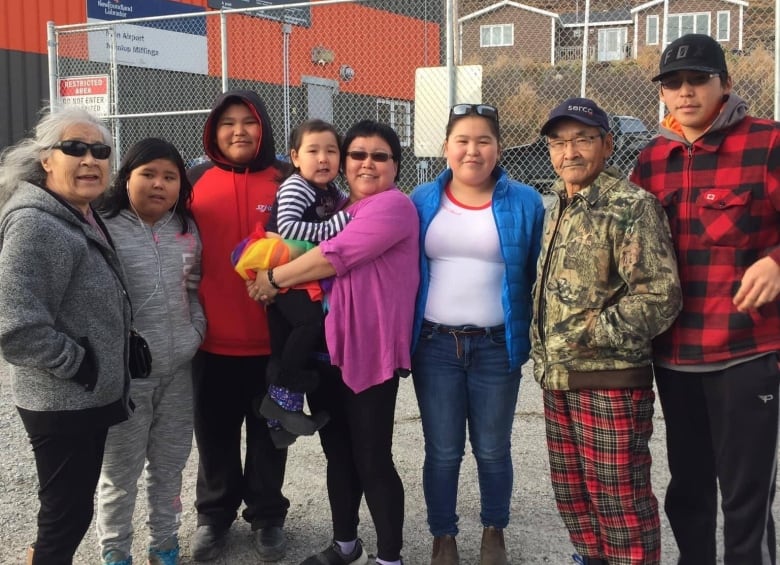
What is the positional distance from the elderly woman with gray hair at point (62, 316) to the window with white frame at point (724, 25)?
33944 mm

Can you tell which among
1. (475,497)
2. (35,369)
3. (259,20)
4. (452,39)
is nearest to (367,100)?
(259,20)

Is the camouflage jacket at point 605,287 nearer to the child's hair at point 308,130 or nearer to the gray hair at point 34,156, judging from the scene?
the child's hair at point 308,130

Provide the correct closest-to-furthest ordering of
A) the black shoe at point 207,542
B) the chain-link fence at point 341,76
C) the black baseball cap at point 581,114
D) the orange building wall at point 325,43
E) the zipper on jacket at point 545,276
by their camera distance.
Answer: the black baseball cap at point 581,114 → the zipper on jacket at point 545,276 → the black shoe at point 207,542 → the chain-link fence at point 341,76 → the orange building wall at point 325,43

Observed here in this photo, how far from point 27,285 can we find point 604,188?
Answer: 192 centimetres

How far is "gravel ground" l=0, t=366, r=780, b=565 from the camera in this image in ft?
11.1

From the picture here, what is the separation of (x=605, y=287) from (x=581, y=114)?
612 mm

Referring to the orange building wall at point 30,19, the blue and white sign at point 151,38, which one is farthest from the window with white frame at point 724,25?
the orange building wall at point 30,19

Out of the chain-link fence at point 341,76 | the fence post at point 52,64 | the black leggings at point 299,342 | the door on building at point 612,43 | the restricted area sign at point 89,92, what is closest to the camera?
the black leggings at point 299,342

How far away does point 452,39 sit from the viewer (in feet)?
24.1

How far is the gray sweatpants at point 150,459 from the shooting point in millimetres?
2916

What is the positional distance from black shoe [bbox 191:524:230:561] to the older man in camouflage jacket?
1553mm

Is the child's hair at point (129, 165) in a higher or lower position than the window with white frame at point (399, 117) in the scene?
lower

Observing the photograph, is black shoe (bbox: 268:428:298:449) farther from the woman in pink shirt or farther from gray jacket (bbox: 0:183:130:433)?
gray jacket (bbox: 0:183:130:433)

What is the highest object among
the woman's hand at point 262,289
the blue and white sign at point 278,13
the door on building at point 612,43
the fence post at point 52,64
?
the door on building at point 612,43
